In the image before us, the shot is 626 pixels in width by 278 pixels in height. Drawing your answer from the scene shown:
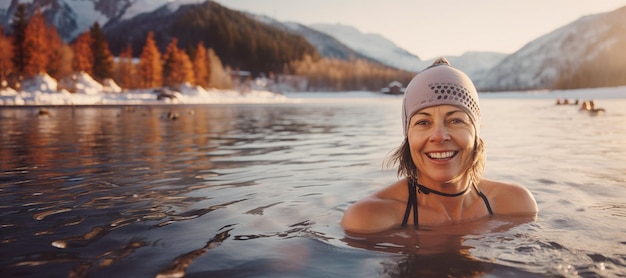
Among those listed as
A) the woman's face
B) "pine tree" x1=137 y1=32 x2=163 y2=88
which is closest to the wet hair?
the woman's face

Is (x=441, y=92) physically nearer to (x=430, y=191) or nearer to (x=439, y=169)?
(x=439, y=169)

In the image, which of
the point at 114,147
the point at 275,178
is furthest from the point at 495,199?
the point at 114,147

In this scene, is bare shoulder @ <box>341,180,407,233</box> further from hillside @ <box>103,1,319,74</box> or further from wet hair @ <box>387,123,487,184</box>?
hillside @ <box>103,1,319,74</box>

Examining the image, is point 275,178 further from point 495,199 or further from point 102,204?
point 495,199

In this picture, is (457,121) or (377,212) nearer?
(457,121)

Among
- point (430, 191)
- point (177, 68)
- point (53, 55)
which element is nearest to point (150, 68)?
point (177, 68)

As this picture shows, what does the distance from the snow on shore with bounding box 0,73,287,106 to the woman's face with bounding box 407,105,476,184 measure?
49320 millimetres

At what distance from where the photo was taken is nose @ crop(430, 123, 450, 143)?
358cm

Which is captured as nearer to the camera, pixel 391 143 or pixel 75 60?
pixel 391 143

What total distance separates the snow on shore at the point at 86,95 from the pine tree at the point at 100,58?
7.18ft

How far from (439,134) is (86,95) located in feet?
199

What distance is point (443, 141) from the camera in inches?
142

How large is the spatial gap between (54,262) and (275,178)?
4.00m

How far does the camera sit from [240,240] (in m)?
3.83
